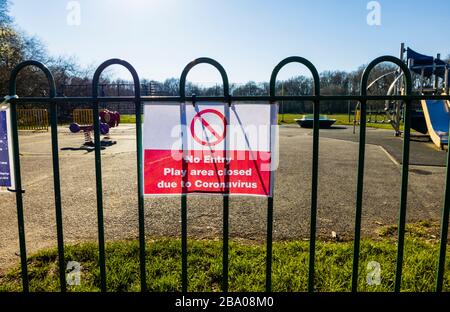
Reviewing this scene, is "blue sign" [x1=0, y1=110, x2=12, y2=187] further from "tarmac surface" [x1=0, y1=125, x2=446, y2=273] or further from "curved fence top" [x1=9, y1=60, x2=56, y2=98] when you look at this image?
"tarmac surface" [x1=0, y1=125, x2=446, y2=273]

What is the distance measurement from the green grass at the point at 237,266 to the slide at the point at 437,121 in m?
10.1

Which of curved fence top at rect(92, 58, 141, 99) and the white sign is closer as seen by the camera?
curved fence top at rect(92, 58, 141, 99)

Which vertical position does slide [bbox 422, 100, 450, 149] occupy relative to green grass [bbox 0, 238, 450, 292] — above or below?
above

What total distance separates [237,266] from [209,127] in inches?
60.0

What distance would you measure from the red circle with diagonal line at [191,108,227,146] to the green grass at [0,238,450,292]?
1324mm

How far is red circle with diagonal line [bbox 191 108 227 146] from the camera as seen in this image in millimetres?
1923

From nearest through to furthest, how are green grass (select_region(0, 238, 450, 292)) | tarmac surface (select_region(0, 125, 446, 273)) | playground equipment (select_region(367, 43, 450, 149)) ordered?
1. green grass (select_region(0, 238, 450, 292))
2. tarmac surface (select_region(0, 125, 446, 273))
3. playground equipment (select_region(367, 43, 450, 149))

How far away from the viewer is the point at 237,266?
290 centimetres

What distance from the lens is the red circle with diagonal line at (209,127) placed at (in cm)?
192

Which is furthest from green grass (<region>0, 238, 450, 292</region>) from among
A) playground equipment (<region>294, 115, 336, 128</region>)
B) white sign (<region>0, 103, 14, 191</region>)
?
playground equipment (<region>294, 115, 336, 128</region>)

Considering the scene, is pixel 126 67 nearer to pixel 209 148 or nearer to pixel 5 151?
pixel 209 148
